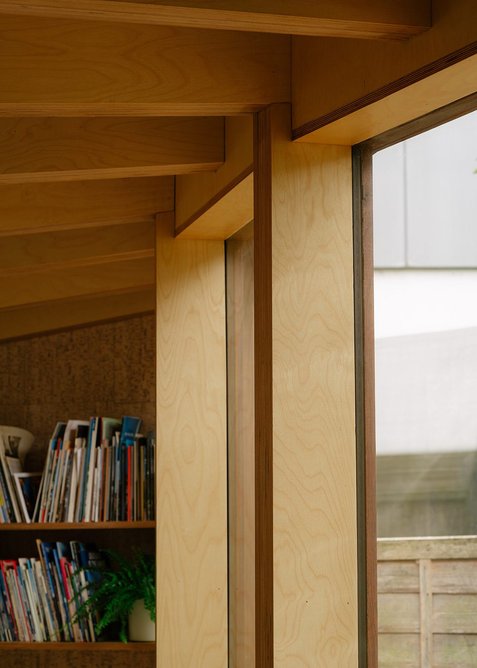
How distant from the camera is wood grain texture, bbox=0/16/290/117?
208 cm

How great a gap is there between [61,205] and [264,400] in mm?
1258

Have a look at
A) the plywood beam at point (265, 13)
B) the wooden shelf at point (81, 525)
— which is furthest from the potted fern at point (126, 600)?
the plywood beam at point (265, 13)

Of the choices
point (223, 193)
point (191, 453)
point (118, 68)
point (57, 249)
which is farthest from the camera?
point (57, 249)

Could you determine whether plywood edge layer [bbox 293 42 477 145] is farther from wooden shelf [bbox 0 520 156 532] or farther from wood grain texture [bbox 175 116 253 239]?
wooden shelf [bbox 0 520 156 532]

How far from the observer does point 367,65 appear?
6.39ft

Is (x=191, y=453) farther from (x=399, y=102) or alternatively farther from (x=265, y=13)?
(x=265, y=13)

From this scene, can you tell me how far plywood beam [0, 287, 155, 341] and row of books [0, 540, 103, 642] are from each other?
3.17 feet

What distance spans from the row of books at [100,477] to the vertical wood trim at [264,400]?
1858mm

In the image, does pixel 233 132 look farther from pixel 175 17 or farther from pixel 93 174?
pixel 175 17

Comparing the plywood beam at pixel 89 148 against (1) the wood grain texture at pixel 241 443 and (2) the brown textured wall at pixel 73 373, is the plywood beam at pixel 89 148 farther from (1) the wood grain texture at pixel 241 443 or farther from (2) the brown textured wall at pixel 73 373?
(2) the brown textured wall at pixel 73 373

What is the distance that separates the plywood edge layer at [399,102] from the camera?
1.73 meters

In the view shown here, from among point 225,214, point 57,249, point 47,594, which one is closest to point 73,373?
point 47,594

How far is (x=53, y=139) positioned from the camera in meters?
2.66

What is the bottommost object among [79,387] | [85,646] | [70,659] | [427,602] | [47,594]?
[70,659]
